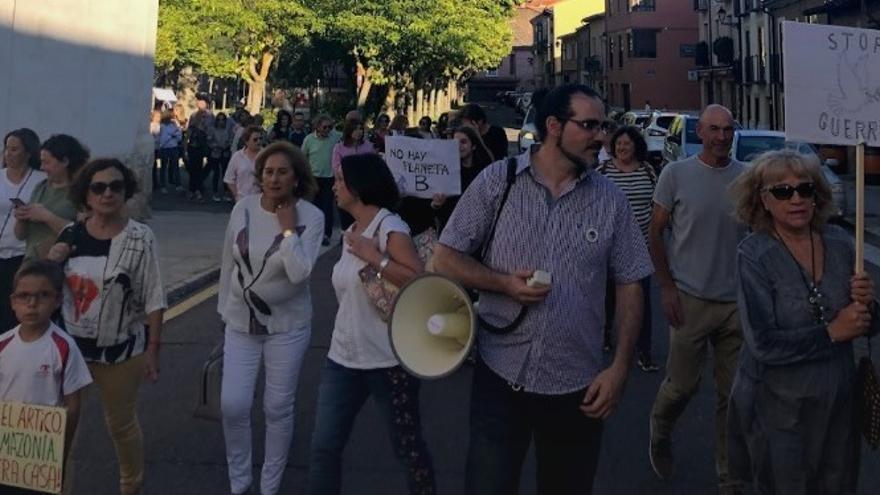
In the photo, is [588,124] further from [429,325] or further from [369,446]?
[369,446]

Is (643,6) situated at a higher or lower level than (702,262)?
higher

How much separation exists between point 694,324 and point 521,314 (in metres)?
2.05

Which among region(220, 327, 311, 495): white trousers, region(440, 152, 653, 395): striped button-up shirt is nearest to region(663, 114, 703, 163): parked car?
region(220, 327, 311, 495): white trousers

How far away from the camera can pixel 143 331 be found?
15.2 feet

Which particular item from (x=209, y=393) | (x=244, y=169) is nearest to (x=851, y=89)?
(x=209, y=393)

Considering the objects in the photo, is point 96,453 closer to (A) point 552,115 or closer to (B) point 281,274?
(B) point 281,274

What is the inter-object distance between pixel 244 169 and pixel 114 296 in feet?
19.0

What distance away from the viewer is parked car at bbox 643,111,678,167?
2853 cm

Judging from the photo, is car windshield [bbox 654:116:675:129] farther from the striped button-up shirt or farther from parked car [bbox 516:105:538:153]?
the striped button-up shirt

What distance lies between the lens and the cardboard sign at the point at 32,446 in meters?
3.52

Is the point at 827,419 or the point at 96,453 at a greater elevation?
the point at 827,419

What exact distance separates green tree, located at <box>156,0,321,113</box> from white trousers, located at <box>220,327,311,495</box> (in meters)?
25.9

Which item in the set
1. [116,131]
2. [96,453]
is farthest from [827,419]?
[116,131]

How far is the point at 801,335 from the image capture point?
341 cm
